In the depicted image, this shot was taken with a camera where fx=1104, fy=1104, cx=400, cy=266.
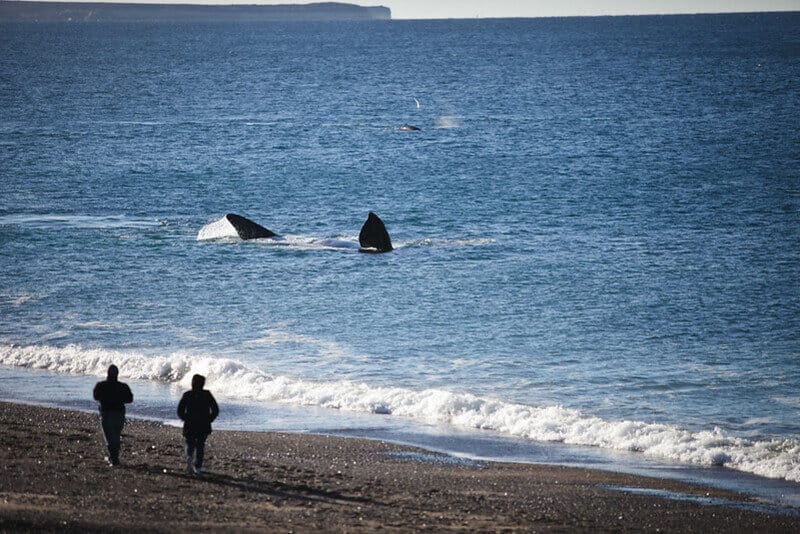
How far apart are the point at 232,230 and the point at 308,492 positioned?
1130 inches

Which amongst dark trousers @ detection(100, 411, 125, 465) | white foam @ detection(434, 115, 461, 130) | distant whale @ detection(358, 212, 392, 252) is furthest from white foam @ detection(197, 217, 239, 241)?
white foam @ detection(434, 115, 461, 130)

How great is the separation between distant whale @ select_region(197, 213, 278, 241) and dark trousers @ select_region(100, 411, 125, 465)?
89.5 ft

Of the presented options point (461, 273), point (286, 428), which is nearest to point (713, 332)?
point (461, 273)

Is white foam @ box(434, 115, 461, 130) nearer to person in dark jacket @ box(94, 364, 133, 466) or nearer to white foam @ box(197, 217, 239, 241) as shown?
white foam @ box(197, 217, 239, 241)

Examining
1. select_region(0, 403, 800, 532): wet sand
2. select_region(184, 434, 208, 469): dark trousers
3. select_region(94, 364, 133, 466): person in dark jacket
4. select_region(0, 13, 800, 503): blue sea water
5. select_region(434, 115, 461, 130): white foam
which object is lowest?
select_region(0, 403, 800, 532): wet sand

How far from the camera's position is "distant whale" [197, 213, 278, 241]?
1726 inches

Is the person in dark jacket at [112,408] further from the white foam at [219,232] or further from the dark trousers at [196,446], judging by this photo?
the white foam at [219,232]

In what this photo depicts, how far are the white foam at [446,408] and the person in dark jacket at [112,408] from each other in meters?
7.58

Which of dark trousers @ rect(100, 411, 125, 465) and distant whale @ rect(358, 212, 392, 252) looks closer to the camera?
dark trousers @ rect(100, 411, 125, 465)

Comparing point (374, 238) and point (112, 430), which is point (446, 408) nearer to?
point (112, 430)

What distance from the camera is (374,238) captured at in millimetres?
41812

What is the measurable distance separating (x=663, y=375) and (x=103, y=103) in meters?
98.7

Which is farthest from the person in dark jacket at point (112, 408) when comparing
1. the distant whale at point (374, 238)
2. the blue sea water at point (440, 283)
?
the distant whale at point (374, 238)

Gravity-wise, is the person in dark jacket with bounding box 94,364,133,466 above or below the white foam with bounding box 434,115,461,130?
below
